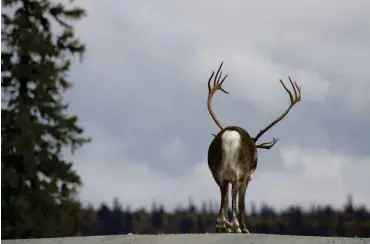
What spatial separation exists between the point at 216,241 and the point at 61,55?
30.5 ft

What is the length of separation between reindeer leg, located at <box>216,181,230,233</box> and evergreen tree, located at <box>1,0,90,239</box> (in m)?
7.16

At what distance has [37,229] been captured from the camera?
16.8 meters

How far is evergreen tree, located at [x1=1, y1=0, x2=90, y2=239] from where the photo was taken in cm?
1686

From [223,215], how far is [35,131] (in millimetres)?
7671

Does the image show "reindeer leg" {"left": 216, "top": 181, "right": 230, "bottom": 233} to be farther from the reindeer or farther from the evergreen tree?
the evergreen tree

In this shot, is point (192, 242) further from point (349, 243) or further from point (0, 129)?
point (0, 129)

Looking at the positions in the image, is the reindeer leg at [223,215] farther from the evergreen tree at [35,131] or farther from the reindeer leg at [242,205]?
the evergreen tree at [35,131]

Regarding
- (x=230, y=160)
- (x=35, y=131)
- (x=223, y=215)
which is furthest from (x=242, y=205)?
(x=35, y=131)

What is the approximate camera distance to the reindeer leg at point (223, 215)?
1034cm

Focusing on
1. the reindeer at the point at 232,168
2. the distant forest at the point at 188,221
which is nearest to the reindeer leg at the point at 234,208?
the reindeer at the point at 232,168

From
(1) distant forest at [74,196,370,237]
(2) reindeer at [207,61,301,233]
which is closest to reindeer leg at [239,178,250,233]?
(2) reindeer at [207,61,301,233]

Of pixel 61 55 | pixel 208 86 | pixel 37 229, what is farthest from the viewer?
pixel 61 55

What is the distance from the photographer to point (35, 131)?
17.2 meters

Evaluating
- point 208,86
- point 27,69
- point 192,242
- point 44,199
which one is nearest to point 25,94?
point 27,69
